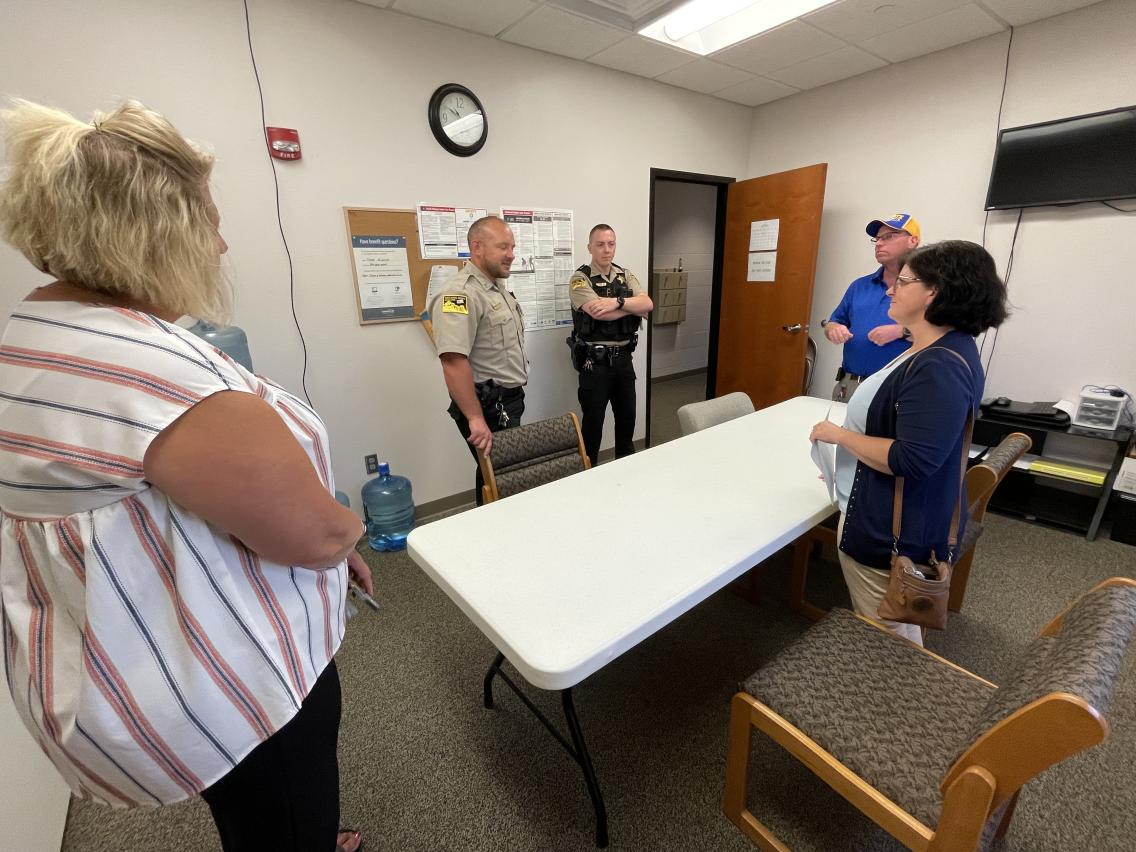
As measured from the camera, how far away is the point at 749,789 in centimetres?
137

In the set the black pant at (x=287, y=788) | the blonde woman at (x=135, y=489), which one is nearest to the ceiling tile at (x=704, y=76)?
the blonde woman at (x=135, y=489)

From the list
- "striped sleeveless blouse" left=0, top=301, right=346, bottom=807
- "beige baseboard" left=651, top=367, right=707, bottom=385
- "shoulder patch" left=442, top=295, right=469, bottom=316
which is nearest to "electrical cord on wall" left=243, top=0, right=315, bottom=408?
"shoulder patch" left=442, top=295, right=469, bottom=316

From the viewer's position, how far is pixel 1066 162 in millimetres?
2588

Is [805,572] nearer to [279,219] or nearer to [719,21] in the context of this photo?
[279,219]

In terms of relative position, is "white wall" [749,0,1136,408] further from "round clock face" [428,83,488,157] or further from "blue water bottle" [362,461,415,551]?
"blue water bottle" [362,461,415,551]

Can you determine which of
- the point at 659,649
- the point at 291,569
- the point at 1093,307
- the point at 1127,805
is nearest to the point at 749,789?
the point at 659,649

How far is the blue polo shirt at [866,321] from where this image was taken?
2.55 meters

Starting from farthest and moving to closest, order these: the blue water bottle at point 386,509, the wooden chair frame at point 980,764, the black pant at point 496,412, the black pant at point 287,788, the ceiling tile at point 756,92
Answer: the ceiling tile at point 756,92, the blue water bottle at point 386,509, the black pant at point 496,412, the black pant at point 287,788, the wooden chair frame at point 980,764

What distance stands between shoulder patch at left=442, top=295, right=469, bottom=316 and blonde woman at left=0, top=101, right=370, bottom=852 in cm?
142

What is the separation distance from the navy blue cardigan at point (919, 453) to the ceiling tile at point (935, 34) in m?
2.61

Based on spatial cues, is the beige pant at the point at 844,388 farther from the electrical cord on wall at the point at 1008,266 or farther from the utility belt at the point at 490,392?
the utility belt at the point at 490,392

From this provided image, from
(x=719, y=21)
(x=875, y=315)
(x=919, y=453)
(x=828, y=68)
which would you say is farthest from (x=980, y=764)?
(x=828, y=68)

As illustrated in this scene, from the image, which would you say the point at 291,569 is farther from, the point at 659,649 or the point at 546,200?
the point at 546,200

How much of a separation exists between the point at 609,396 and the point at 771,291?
1.67 m
